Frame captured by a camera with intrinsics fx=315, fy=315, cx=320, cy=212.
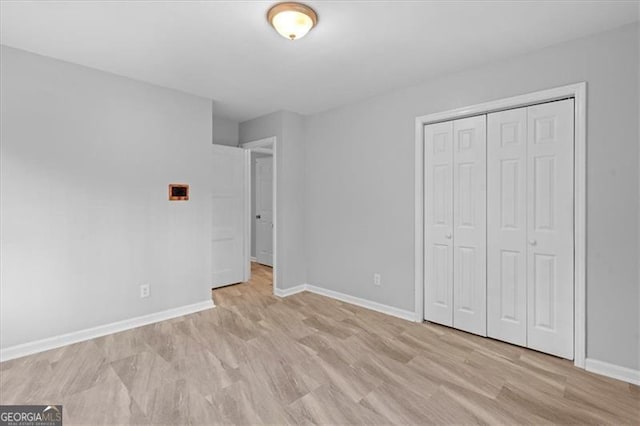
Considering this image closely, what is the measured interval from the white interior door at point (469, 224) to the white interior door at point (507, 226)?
2.4 inches

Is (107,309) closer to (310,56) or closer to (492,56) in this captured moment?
(310,56)

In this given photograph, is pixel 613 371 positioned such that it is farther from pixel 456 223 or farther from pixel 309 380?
pixel 309 380

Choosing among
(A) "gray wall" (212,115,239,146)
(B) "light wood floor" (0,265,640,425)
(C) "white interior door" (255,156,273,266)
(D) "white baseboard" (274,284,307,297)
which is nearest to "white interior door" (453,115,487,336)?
(B) "light wood floor" (0,265,640,425)

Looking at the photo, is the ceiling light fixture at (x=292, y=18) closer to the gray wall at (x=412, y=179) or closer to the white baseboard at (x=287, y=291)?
the gray wall at (x=412, y=179)

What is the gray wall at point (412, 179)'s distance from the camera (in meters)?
2.29

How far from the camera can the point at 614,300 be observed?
234 cm

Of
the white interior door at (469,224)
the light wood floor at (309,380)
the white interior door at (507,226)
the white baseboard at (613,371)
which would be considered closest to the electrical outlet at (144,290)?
the light wood floor at (309,380)

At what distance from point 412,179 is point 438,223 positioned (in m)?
0.55

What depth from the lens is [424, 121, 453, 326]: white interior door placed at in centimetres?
323

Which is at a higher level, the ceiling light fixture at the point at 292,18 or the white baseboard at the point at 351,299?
the ceiling light fixture at the point at 292,18

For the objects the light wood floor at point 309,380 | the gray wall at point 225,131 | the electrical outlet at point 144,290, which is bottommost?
the light wood floor at point 309,380

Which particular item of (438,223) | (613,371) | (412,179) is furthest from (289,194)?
(613,371)

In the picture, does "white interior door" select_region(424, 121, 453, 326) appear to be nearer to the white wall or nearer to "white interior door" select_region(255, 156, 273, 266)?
the white wall

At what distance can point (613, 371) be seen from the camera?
2320 millimetres
